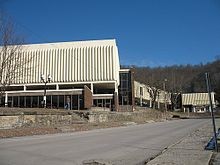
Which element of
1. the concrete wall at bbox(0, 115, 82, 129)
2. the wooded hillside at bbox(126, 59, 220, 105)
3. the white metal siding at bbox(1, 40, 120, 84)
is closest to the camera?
the concrete wall at bbox(0, 115, 82, 129)

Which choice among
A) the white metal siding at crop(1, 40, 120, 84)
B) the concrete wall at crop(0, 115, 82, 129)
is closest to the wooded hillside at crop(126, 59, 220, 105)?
the white metal siding at crop(1, 40, 120, 84)

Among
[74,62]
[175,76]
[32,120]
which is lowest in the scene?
[32,120]

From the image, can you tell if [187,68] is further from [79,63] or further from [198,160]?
[198,160]

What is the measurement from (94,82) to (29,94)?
53.4ft

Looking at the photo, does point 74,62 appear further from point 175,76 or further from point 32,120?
point 175,76

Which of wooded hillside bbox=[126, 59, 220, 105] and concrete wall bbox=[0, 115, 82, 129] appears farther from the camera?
wooded hillside bbox=[126, 59, 220, 105]

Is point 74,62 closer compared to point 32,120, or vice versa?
point 32,120

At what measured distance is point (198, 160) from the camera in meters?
10.4

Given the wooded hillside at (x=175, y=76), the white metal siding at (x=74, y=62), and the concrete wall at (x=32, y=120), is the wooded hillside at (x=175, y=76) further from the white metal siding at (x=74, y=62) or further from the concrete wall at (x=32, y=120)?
the concrete wall at (x=32, y=120)

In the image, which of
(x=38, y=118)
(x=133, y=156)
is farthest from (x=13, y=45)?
(x=133, y=156)

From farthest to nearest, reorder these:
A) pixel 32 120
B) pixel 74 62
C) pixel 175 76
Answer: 1. pixel 175 76
2. pixel 74 62
3. pixel 32 120

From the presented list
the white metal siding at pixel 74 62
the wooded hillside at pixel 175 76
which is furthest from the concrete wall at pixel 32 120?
the wooded hillside at pixel 175 76

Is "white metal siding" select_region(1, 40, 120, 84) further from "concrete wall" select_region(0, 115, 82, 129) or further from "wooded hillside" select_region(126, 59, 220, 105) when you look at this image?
"concrete wall" select_region(0, 115, 82, 129)

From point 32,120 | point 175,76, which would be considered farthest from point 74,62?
point 175,76
